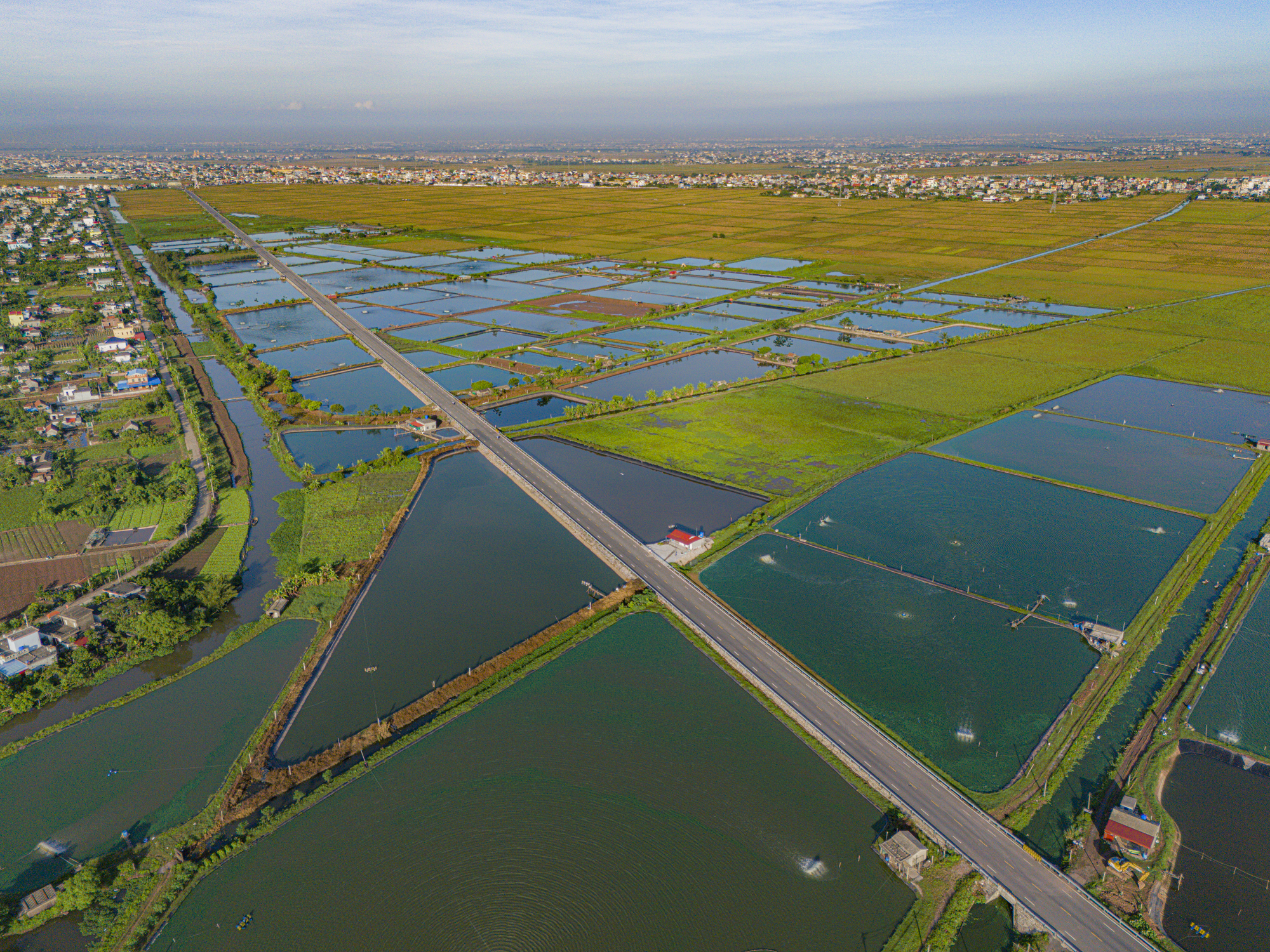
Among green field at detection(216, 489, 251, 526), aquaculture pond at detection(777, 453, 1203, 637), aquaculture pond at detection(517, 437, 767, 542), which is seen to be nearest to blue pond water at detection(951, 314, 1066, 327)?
aquaculture pond at detection(777, 453, 1203, 637)

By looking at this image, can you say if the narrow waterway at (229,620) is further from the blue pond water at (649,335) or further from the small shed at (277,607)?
the blue pond water at (649,335)

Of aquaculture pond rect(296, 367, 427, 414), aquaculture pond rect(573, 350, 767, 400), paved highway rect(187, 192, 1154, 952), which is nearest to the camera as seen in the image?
paved highway rect(187, 192, 1154, 952)

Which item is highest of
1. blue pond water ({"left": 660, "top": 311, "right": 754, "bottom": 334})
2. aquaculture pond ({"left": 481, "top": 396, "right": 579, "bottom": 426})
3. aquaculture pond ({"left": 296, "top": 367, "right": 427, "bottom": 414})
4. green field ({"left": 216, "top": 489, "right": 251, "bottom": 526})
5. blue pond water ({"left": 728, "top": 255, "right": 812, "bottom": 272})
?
blue pond water ({"left": 728, "top": 255, "right": 812, "bottom": 272})

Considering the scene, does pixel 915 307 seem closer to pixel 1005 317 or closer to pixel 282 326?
pixel 1005 317

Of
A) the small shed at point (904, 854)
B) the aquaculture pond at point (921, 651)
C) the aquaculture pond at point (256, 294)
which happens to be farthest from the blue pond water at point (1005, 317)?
the aquaculture pond at point (256, 294)

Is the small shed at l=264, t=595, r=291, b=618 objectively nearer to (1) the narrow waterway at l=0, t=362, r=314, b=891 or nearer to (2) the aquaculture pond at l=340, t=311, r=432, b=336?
(1) the narrow waterway at l=0, t=362, r=314, b=891

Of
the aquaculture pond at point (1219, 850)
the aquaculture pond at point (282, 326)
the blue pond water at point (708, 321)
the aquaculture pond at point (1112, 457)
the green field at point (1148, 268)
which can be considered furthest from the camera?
the green field at point (1148, 268)
